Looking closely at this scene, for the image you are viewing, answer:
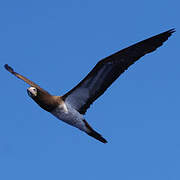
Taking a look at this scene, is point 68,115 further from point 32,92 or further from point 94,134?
point 32,92

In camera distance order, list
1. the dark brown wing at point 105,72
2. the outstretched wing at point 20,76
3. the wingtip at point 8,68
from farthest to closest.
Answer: the wingtip at point 8,68 < the outstretched wing at point 20,76 < the dark brown wing at point 105,72

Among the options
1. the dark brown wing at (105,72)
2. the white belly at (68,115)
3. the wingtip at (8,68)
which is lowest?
the white belly at (68,115)

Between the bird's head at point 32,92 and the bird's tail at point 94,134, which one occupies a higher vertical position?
the bird's head at point 32,92

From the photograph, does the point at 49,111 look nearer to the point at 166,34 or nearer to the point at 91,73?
the point at 91,73

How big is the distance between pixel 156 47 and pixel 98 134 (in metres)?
3.56

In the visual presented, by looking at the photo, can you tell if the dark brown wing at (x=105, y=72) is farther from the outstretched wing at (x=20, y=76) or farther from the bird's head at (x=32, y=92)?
the outstretched wing at (x=20, y=76)

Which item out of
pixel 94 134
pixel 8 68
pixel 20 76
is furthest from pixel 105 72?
pixel 8 68

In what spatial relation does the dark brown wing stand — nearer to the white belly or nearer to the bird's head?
the white belly

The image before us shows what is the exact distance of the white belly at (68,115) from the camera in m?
15.0

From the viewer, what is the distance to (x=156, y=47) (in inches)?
532

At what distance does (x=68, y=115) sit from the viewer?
1498 centimetres

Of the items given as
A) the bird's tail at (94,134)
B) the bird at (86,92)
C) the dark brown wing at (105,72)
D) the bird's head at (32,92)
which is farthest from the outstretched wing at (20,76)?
the bird's tail at (94,134)

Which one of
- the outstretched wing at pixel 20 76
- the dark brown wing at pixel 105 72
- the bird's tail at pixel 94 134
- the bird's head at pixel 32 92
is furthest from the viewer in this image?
the outstretched wing at pixel 20 76

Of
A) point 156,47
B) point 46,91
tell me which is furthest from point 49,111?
point 156,47
